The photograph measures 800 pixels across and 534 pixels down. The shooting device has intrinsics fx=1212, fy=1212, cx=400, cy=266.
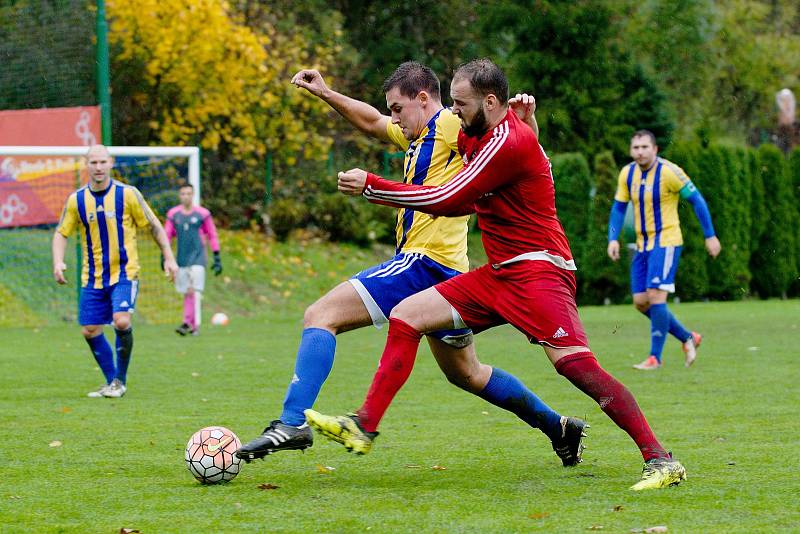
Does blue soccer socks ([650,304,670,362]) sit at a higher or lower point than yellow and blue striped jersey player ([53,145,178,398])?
lower

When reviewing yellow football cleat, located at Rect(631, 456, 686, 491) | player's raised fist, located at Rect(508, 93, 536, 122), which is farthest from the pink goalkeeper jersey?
yellow football cleat, located at Rect(631, 456, 686, 491)

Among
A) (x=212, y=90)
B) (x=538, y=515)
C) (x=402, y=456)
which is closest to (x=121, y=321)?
(x=402, y=456)

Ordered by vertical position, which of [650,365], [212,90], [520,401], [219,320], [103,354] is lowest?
[219,320]

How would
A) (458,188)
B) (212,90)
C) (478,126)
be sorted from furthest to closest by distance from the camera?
(212,90) → (478,126) → (458,188)

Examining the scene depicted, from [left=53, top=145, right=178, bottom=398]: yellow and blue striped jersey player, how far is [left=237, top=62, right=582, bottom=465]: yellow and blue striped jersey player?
157 inches

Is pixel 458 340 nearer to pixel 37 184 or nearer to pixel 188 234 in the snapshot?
pixel 188 234

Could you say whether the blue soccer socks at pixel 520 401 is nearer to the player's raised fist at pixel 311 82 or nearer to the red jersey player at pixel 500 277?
the red jersey player at pixel 500 277

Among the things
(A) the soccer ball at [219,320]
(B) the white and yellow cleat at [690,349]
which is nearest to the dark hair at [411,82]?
(B) the white and yellow cleat at [690,349]

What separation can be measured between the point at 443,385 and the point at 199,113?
1314 centimetres

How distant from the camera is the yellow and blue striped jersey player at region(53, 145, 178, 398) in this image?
9859 millimetres

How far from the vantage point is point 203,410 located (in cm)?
888

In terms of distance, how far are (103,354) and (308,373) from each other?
15.3 feet

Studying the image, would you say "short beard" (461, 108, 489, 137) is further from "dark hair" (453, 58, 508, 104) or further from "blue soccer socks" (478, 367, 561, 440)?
"blue soccer socks" (478, 367, 561, 440)

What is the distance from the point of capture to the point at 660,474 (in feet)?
18.3
